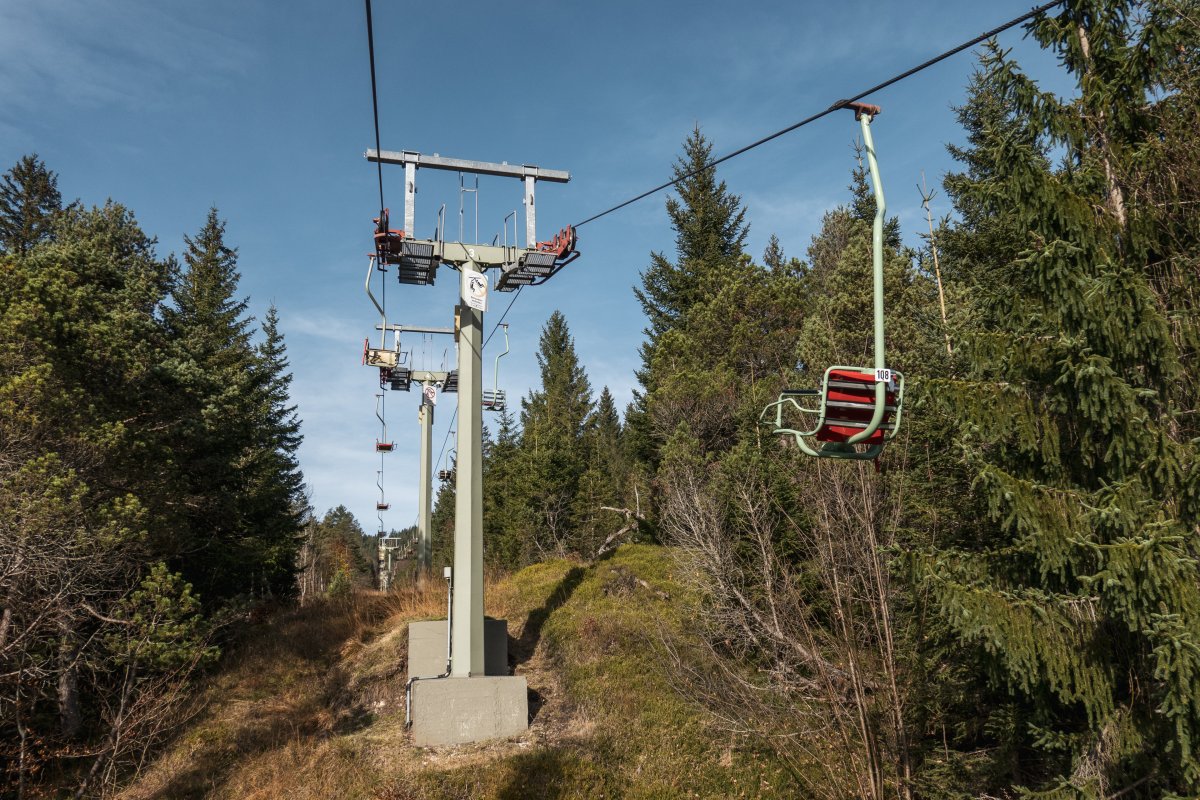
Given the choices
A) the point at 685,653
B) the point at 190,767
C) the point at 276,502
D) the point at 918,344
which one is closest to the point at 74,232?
the point at 276,502

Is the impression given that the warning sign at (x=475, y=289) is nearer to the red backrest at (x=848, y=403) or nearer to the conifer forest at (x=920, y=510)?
the conifer forest at (x=920, y=510)

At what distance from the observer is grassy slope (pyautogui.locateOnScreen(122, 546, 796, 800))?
10.4 m

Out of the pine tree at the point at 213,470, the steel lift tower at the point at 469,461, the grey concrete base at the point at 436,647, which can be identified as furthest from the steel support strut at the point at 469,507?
the pine tree at the point at 213,470

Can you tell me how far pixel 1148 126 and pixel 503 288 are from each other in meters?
9.99

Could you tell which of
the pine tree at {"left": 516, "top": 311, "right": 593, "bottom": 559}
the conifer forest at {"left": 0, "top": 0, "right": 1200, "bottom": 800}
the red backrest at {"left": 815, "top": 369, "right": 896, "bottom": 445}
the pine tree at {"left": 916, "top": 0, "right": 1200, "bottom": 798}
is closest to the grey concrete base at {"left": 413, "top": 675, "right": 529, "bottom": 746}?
the conifer forest at {"left": 0, "top": 0, "right": 1200, "bottom": 800}

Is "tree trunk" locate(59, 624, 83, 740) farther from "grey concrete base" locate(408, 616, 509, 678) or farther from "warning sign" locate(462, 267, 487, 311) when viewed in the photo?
"warning sign" locate(462, 267, 487, 311)

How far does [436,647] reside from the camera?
14883 mm

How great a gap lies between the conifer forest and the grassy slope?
49 centimetres

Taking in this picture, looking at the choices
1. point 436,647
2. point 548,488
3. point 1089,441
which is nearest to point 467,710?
point 436,647

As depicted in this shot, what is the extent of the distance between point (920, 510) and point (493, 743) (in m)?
7.61

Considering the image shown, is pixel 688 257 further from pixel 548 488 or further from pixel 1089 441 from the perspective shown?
pixel 1089 441

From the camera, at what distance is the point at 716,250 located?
1225 inches

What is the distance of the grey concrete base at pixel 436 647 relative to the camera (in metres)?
14.2

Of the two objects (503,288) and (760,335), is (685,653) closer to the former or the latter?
(503,288)
